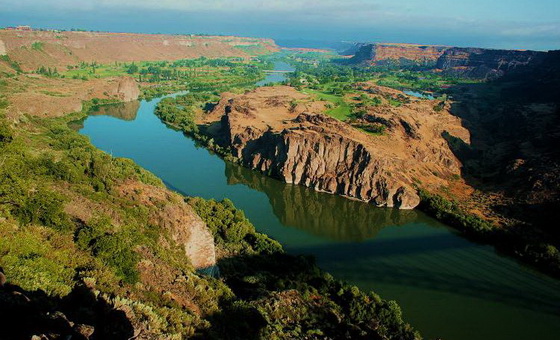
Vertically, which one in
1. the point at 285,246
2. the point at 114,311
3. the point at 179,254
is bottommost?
the point at 285,246

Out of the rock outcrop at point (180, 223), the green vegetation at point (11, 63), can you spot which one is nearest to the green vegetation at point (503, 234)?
the rock outcrop at point (180, 223)

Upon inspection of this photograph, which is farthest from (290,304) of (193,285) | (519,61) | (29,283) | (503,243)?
(519,61)

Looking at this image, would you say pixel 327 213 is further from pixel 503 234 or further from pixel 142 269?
pixel 142 269

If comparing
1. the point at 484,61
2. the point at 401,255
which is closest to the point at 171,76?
the point at 484,61

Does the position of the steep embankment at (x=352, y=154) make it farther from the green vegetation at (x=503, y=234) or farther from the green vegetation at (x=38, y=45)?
the green vegetation at (x=38, y=45)

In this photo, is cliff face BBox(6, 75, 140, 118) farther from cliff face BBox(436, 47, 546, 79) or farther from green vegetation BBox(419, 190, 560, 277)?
cliff face BBox(436, 47, 546, 79)

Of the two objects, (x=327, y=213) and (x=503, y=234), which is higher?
(x=503, y=234)

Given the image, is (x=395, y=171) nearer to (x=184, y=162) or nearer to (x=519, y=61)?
(x=184, y=162)
